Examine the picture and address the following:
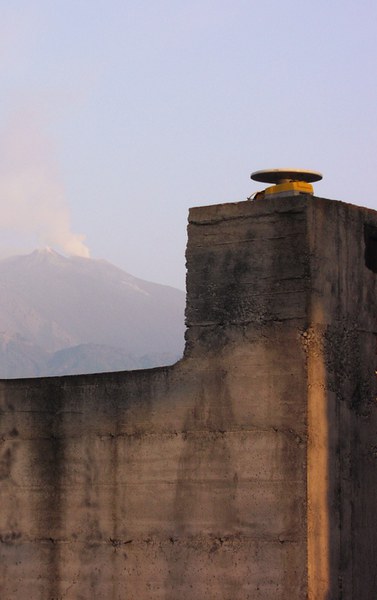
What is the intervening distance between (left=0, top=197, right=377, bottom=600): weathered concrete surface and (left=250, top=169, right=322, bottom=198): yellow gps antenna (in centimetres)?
49

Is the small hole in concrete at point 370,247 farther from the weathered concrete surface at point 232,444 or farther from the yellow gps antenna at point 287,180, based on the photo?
the yellow gps antenna at point 287,180

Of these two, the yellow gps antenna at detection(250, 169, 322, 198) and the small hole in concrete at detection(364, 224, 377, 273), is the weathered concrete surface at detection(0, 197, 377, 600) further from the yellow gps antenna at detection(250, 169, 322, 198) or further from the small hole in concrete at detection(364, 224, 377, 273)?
the yellow gps antenna at detection(250, 169, 322, 198)

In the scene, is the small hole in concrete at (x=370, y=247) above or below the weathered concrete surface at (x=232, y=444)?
above

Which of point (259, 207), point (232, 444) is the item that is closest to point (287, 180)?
point (259, 207)

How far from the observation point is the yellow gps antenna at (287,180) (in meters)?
9.74

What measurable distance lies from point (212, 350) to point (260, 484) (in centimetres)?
106

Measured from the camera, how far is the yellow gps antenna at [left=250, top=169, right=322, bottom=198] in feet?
32.0

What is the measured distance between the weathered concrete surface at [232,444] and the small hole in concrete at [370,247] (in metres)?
0.02

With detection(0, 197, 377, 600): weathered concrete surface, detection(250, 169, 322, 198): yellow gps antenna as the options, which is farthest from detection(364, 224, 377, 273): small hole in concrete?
detection(250, 169, 322, 198): yellow gps antenna

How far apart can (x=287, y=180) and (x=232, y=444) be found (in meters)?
2.19

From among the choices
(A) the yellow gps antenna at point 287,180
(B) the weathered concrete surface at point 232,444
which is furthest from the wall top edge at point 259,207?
(A) the yellow gps antenna at point 287,180

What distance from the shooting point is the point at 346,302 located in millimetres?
9383

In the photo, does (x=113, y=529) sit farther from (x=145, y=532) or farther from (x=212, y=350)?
(x=212, y=350)

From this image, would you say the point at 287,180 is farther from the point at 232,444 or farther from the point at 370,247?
the point at 232,444
